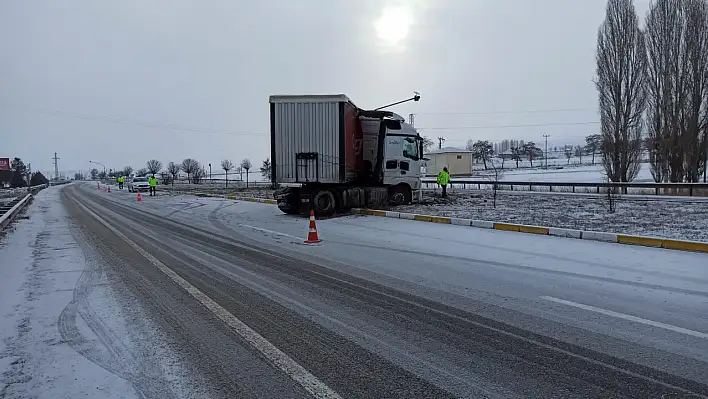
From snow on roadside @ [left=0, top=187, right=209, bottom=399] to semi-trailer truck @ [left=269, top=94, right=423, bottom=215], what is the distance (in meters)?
9.56

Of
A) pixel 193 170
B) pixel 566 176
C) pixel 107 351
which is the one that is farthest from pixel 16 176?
pixel 107 351

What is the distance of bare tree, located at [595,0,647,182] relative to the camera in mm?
30081

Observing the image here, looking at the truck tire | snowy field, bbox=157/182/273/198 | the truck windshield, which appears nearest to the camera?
the truck tire

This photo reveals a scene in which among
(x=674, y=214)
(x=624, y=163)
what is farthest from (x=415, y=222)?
(x=624, y=163)

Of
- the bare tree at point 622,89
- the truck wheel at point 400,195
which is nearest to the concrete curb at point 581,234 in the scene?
the truck wheel at point 400,195

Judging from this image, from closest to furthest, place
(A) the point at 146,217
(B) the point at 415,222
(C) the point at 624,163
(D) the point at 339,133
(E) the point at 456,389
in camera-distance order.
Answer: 1. (E) the point at 456,389
2. (B) the point at 415,222
3. (D) the point at 339,133
4. (A) the point at 146,217
5. (C) the point at 624,163

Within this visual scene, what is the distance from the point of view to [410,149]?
20.3 meters

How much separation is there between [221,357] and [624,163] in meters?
32.0

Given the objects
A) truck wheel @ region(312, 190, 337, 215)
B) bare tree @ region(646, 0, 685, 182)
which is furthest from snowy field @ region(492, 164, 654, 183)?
truck wheel @ region(312, 190, 337, 215)

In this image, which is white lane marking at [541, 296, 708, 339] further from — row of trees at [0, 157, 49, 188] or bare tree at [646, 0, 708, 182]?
row of trees at [0, 157, 49, 188]

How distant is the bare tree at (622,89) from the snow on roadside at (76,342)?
3114cm

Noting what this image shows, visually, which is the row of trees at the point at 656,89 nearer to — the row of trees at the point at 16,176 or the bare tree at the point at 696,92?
the bare tree at the point at 696,92

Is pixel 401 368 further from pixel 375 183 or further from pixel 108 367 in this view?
pixel 375 183

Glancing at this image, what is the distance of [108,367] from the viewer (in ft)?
13.5
